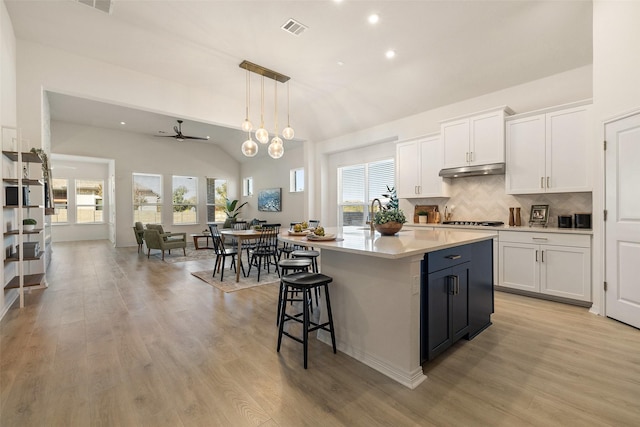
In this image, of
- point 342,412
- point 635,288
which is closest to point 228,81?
point 342,412

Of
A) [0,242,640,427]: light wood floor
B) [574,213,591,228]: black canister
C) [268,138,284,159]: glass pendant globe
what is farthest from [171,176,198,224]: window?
[574,213,591,228]: black canister

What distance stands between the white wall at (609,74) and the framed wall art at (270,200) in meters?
7.74

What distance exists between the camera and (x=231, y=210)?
1051 centimetres

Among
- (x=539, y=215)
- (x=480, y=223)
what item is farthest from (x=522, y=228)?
(x=480, y=223)

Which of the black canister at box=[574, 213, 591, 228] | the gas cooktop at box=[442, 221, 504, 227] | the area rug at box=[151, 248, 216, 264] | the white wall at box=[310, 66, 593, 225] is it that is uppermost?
the white wall at box=[310, 66, 593, 225]

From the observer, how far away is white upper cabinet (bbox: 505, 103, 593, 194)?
135 inches

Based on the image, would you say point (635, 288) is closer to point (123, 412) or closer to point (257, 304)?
point (257, 304)

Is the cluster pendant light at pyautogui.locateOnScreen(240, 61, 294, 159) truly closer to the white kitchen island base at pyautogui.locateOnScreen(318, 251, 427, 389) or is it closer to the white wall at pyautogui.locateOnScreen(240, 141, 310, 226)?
the white kitchen island base at pyautogui.locateOnScreen(318, 251, 427, 389)

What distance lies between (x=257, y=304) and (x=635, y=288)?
154 inches

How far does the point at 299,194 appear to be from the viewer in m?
8.84

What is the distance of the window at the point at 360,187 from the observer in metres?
6.35

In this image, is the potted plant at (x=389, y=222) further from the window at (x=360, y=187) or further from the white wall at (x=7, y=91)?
the white wall at (x=7, y=91)

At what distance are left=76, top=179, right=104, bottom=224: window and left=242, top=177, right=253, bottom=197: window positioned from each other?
16.3ft

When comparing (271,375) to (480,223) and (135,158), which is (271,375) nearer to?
(480,223)
